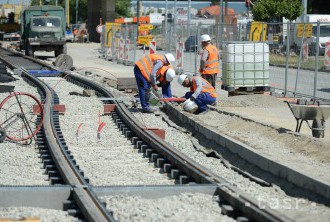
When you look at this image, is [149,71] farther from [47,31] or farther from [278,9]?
[278,9]

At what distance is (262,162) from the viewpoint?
12.5 m

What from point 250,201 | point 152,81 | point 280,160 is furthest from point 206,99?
point 250,201

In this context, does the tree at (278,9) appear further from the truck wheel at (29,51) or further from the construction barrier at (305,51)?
the construction barrier at (305,51)

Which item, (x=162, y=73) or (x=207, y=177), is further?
(x=162, y=73)

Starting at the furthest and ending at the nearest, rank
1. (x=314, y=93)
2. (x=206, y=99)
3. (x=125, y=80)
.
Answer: (x=125, y=80)
(x=314, y=93)
(x=206, y=99)

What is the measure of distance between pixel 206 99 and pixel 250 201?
10.1 metres

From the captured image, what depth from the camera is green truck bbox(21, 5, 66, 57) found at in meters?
50.6

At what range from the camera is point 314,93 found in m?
23.0

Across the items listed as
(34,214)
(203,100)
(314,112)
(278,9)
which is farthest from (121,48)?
(34,214)

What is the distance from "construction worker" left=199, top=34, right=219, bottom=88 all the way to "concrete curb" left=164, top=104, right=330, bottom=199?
397 centimetres

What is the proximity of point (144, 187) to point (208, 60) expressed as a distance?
489 inches

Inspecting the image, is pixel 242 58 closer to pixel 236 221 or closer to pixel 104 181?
pixel 104 181

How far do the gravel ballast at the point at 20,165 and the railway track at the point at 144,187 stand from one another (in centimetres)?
14

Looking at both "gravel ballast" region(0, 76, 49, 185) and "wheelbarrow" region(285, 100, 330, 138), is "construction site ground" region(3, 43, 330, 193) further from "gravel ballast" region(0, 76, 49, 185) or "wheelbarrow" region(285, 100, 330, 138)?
"gravel ballast" region(0, 76, 49, 185)
